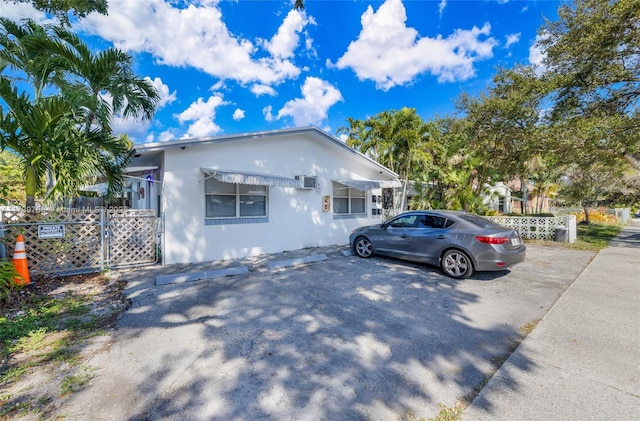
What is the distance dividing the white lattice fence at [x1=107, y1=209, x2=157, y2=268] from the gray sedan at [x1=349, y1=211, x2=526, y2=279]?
6712mm

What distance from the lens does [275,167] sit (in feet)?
32.4

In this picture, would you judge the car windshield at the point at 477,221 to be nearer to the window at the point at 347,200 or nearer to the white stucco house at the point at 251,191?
the white stucco house at the point at 251,191

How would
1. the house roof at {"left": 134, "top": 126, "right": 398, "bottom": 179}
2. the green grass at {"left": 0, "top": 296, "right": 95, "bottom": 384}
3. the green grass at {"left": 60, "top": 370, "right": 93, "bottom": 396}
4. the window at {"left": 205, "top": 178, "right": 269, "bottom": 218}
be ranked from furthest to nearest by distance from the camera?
the window at {"left": 205, "top": 178, "right": 269, "bottom": 218} → the house roof at {"left": 134, "top": 126, "right": 398, "bottom": 179} → the green grass at {"left": 0, "top": 296, "right": 95, "bottom": 384} → the green grass at {"left": 60, "top": 370, "right": 93, "bottom": 396}

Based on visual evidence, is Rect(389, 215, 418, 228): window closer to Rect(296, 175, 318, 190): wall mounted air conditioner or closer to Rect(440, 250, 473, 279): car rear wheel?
Rect(440, 250, 473, 279): car rear wheel

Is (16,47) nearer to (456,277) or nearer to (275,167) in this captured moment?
(275,167)

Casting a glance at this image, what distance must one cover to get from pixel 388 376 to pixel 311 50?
639 inches

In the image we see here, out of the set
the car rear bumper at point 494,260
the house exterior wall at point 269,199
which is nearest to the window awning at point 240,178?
the house exterior wall at point 269,199

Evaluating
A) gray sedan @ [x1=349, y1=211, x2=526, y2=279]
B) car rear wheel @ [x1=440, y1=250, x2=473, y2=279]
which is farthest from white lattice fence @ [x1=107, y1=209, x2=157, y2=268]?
car rear wheel @ [x1=440, y1=250, x2=473, y2=279]

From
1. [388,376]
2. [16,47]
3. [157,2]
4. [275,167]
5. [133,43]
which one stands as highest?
[157,2]

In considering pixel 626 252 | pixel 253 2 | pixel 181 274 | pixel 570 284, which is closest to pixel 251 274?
pixel 181 274

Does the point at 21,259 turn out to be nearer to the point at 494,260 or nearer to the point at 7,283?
the point at 7,283

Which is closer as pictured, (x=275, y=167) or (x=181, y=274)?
(x=181, y=274)

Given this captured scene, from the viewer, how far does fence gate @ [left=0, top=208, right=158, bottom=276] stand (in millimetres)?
6242

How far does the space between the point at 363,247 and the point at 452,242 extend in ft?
9.81
